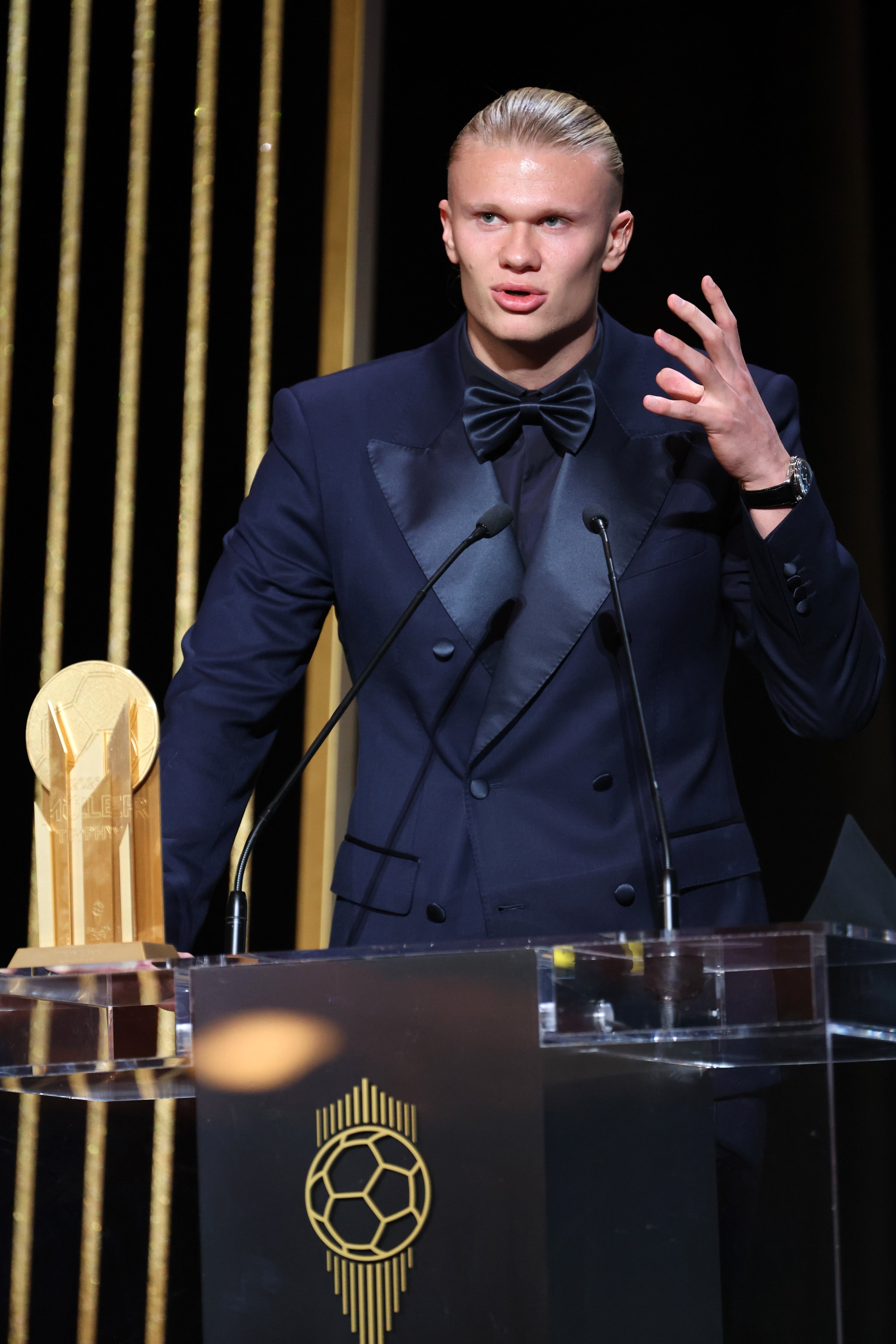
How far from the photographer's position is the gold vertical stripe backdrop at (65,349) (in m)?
2.94

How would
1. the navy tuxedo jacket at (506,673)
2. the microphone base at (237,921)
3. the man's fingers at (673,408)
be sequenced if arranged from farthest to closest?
the navy tuxedo jacket at (506,673) < the man's fingers at (673,408) < the microphone base at (237,921)

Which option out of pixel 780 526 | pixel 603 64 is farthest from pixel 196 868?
pixel 603 64

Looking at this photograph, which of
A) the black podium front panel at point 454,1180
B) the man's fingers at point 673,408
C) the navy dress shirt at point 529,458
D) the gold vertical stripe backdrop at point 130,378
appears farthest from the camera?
the gold vertical stripe backdrop at point 130,378

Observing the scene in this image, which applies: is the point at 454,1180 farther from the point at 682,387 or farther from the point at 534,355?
the point at 534,355

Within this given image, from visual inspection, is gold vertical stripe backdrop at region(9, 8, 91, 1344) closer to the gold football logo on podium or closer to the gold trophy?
the gold trophy

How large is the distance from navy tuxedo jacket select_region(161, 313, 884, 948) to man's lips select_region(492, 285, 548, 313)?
0.50 ft

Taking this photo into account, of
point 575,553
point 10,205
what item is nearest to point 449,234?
point 575,553

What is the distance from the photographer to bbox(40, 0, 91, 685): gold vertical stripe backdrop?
294 centimetres

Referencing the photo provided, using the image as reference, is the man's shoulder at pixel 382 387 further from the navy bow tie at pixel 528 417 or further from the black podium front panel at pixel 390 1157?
the black podium front panel at pixel 390 1157

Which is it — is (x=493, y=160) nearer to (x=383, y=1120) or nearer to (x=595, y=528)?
(x=595, y=528)

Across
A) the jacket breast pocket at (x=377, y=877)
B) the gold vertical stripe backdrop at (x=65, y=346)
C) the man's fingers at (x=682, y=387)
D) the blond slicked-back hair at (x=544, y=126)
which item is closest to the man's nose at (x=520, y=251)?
the blond slicked-back hair at (x=544, y=126)

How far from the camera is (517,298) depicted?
1624mm

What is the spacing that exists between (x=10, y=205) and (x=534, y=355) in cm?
170

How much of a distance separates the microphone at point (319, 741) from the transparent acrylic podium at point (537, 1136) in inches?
6.4
